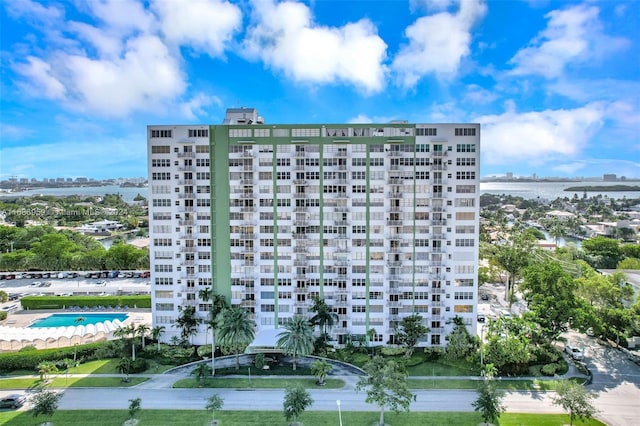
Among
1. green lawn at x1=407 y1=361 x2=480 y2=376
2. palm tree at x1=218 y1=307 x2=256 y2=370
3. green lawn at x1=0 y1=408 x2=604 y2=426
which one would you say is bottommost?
green lawn at x1=0 y1=408 x2=604 y2=426

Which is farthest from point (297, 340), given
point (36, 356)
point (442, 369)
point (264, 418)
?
point (36, 356)

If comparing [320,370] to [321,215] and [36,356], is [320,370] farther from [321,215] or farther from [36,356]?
[36,356]

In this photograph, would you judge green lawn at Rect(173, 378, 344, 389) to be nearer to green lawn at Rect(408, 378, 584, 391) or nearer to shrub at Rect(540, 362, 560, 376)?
green lawn at Rect(408, 378, 584, 391)

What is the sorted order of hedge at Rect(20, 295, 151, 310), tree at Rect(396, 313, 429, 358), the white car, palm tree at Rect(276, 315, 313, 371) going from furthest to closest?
hedge at Rect(20, 295, 151, 310)
tree at Rect(396, 313, 429, 358)
the white car
palm tree at Rect(276, 315, 313, 371)

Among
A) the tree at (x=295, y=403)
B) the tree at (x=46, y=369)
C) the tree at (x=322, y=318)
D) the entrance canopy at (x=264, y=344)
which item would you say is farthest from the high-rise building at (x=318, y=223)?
the tree at (x=295, y=403)

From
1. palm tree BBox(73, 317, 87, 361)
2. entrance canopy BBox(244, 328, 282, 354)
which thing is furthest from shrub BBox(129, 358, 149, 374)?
entrance canopy BBox(244, 328, 282, 354)

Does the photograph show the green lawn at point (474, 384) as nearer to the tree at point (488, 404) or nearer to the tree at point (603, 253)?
the tree at point (488, 404)
